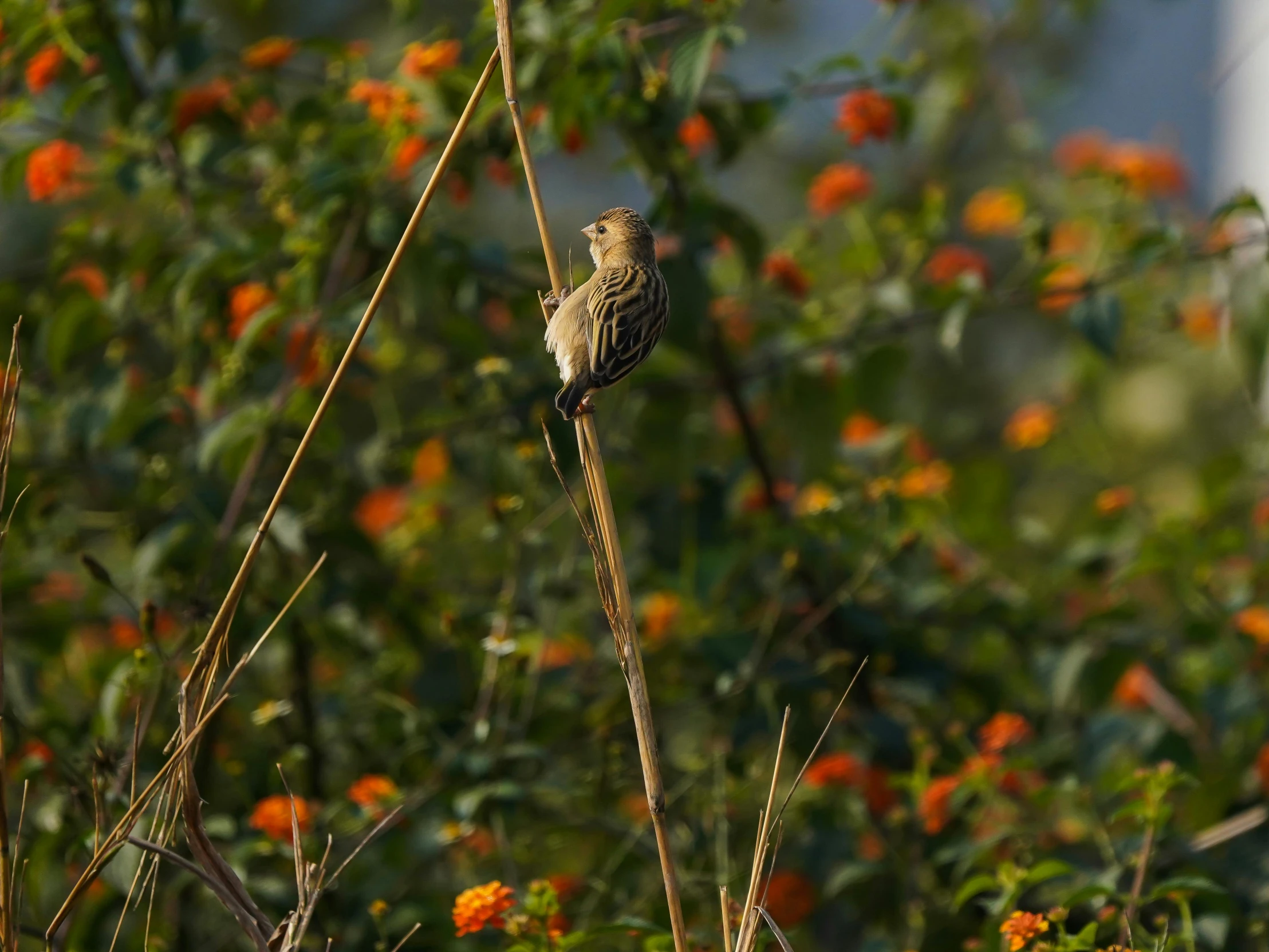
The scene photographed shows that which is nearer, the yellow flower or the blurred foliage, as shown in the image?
the blurred foliage

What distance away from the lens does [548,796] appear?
2.54 m

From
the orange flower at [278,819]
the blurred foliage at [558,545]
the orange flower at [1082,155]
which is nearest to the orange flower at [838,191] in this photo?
the blurred foliage at [558,545]

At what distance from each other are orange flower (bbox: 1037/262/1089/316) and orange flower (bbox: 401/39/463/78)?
49.4 inches

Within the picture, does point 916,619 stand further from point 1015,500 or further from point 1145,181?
point 1015,500

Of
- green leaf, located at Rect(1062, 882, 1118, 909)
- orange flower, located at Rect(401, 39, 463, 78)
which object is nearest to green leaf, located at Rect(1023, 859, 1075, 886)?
green leaf, located at Rect(1062, 882, 1118, 909)

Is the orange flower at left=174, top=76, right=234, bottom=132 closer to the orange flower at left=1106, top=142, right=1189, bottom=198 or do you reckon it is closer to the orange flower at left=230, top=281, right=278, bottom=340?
the orange flower at left=230, top=281, right=278, bottom=340

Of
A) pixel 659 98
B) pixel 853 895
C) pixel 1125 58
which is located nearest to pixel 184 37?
pixel 659 98

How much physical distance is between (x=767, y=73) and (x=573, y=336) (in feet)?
19.3

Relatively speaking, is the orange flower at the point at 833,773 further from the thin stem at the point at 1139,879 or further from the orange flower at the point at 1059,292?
the orange flower at the point at 1059,292

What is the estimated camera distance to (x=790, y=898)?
2.68m

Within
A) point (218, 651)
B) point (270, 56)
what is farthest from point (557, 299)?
point (270, 56)

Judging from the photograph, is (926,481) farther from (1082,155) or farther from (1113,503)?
(1082,155)

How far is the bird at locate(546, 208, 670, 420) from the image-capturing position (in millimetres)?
1817

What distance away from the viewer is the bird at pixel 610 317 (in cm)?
182
